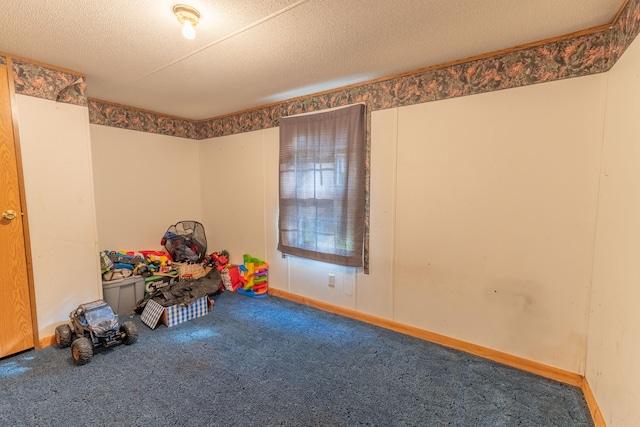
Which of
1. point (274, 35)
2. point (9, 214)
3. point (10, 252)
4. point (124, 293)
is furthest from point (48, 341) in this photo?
point (274, 35)

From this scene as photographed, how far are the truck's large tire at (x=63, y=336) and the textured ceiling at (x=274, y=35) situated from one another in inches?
85.6

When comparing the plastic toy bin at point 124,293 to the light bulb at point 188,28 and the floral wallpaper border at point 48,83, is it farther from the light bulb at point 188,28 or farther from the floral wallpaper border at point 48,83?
the light bulb at point 188,28

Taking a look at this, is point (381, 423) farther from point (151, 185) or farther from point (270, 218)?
point (151, 185)

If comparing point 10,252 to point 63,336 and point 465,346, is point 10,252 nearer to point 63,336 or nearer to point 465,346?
point 63,336

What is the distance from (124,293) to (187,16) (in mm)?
2768

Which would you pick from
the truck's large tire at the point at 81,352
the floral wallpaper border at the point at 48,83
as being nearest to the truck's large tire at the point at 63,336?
the truck's large tire at the point at 81,352

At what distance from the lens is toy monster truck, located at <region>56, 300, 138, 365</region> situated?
234 centimetres

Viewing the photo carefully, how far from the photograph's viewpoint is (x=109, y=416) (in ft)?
5.71

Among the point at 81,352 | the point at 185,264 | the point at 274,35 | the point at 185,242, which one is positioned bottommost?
the point at 81,352

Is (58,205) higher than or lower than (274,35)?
lower

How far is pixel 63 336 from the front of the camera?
7.91ft

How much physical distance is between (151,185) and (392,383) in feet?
12.3

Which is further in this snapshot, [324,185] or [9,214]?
[324,185]

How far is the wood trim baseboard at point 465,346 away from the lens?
2066 mm
